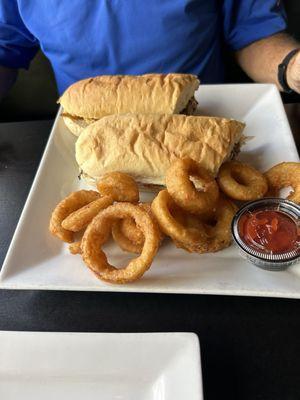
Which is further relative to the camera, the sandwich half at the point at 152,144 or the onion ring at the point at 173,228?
the sandwich half at the point at 152,144

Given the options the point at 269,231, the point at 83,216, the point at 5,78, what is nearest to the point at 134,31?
the point at 5,78

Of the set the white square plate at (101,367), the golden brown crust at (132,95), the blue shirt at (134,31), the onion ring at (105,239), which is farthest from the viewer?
the blue shirt at (134,31)

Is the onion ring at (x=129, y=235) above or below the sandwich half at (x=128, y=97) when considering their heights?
below

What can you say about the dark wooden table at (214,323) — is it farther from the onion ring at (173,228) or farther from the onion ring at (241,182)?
the onion ring at (241,182)

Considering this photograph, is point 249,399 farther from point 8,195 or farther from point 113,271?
point 8,195

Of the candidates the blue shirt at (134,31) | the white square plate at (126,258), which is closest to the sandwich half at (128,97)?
the white square plate at (126,258)

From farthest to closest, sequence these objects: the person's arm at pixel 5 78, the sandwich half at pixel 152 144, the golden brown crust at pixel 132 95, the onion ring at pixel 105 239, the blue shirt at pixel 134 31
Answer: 1. the person's arm at pixel 5 78
2. the blue shirt at pixel 134 31
3. the golden brown crust at pixel 132 95
4. the sandwich half at pixel 152 144
5. the onion ring at pixel 105 239
